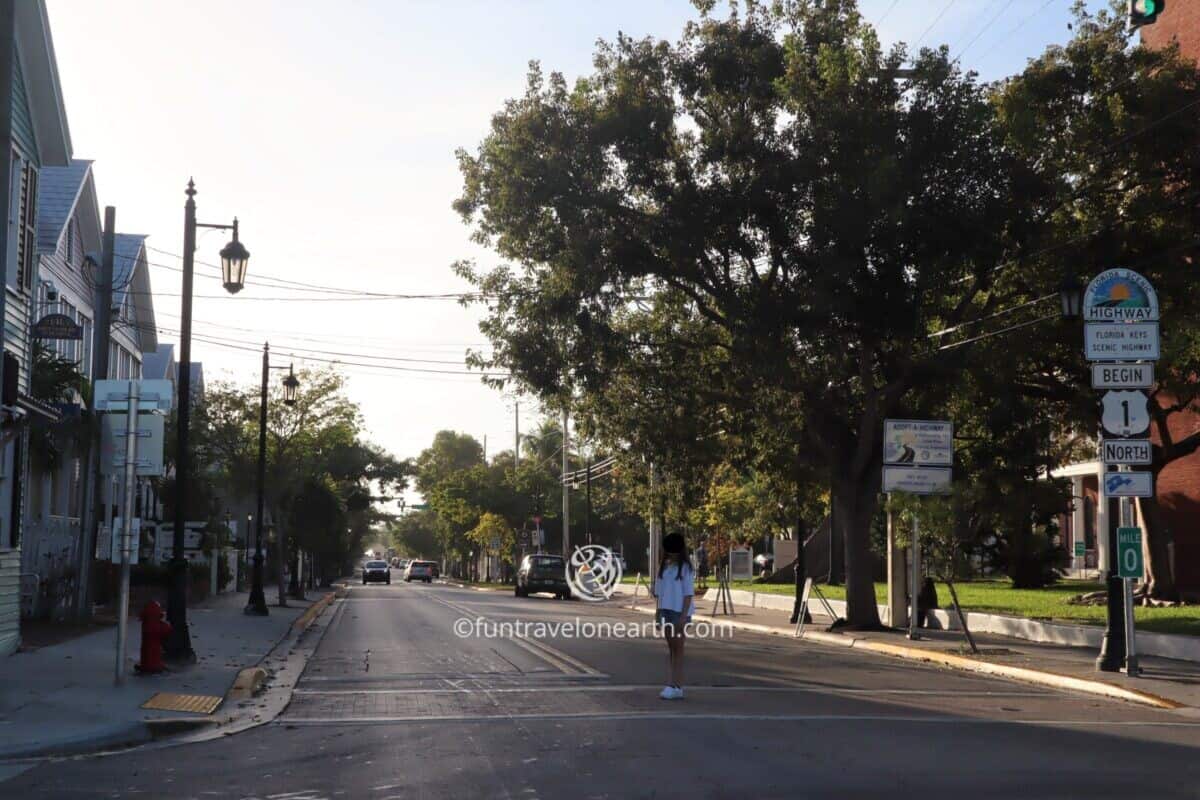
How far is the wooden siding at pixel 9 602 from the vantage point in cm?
1967

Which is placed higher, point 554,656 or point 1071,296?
point 1071,296

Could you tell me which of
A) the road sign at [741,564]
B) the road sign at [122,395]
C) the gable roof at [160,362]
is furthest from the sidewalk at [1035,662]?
the gable roof at [160,362]

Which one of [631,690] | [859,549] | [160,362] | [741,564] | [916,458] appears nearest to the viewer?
[631,690]

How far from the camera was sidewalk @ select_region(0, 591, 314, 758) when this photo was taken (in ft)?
38.9

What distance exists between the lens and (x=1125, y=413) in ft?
60.5

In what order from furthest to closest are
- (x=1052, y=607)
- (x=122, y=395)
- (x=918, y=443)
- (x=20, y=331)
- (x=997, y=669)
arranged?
(x=1052, y=607) → (x=918, y=443) → (x=20, y=331) → (x=997, y=669) → (x=122, y=395)

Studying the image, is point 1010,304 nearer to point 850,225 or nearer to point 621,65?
point 850,225

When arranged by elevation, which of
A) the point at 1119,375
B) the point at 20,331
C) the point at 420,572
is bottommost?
the point at 420,572

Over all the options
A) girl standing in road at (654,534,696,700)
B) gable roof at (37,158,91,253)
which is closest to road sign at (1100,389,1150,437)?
girl standing in road at (654,534,696,700)

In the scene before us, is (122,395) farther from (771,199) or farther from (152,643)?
(771,199)

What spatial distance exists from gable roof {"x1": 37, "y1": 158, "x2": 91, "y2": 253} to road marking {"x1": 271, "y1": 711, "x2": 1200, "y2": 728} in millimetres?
17197

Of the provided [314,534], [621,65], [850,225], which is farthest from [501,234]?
[314,534]

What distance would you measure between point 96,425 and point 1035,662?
56.4 ft

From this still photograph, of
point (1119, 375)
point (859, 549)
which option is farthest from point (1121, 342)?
point (859, 549)
